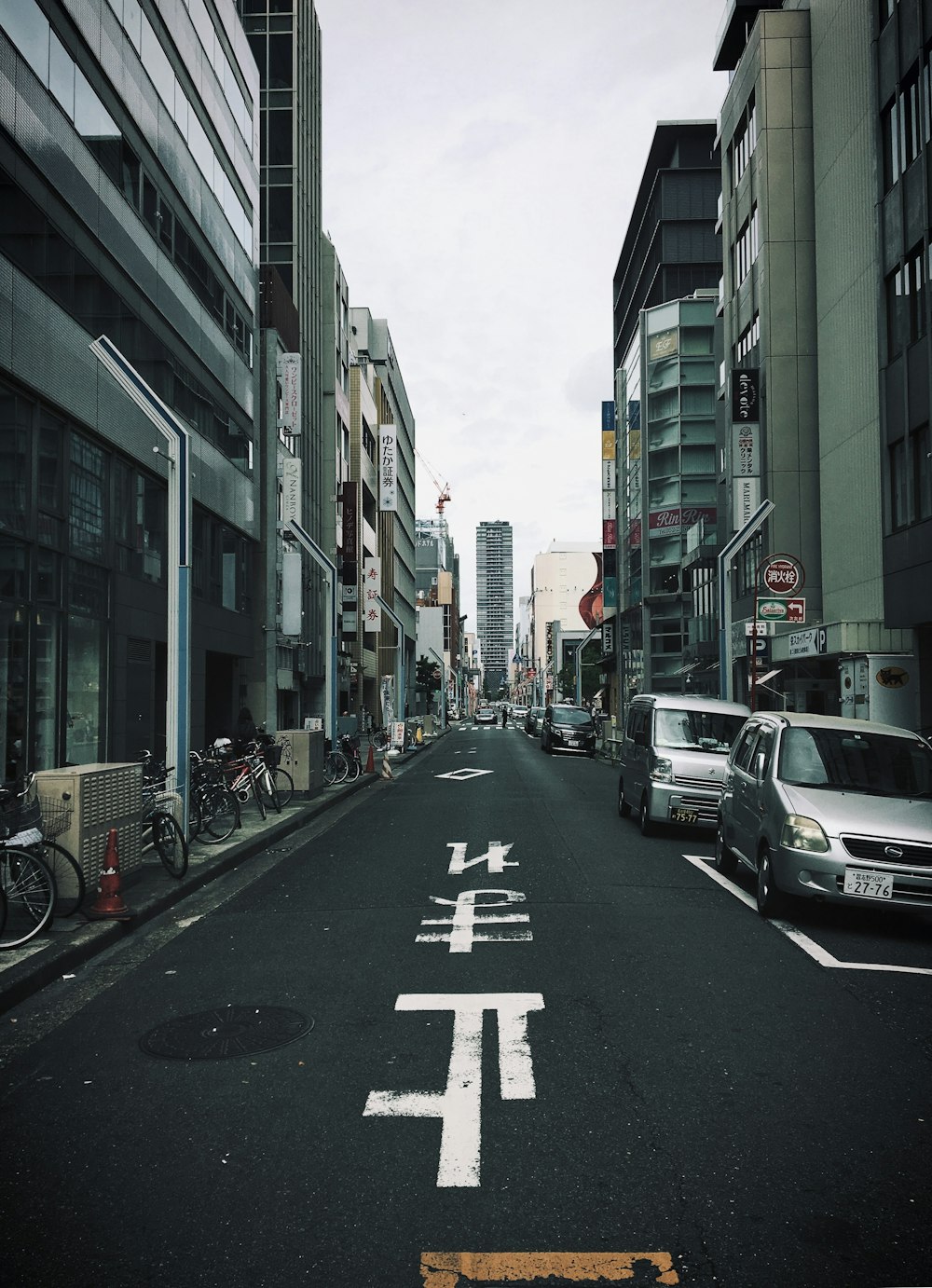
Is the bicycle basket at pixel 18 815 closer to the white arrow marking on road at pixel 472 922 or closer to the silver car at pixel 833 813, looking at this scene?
the white arrow marking on road at pixel 472 922

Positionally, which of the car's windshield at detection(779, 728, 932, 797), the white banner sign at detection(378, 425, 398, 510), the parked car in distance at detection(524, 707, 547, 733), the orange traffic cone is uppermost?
the white banner sign at detection(378, 425, 398, 510)

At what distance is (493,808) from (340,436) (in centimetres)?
3874

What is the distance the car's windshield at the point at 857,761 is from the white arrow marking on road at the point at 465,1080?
416 cm

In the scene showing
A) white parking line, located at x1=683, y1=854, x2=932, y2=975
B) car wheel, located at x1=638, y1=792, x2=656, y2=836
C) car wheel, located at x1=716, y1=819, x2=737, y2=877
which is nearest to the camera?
white parking line, located at x1=683, y1=854, x2=932, y2=975

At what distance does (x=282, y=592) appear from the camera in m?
35.2

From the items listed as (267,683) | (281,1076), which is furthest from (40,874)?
(267,683)

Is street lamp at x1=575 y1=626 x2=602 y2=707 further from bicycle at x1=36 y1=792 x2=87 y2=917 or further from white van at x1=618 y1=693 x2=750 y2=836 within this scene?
bicycle at x1=36 y1=792 x2=87 y2=917

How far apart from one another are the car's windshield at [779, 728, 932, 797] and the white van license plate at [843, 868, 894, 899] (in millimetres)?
1104

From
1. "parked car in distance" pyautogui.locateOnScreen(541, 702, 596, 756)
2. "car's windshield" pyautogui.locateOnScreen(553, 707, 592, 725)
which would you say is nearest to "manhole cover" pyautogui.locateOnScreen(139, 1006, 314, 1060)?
"parked car in distance" pyautogui.locateOnScreen(541, 702, 596, 756)

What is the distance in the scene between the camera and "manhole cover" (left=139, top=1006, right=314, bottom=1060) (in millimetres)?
5434

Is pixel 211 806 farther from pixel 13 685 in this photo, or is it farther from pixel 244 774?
pixel 13 685

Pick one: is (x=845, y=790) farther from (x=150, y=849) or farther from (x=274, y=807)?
(x=274, y=807)

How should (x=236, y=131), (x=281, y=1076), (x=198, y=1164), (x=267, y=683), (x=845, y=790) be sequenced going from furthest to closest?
(x=267, y=683), (x=236, y=131), (x=845, y=790), (x=281, y=1076), (x=198, y=1164)

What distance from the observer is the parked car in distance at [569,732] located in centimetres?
4284
